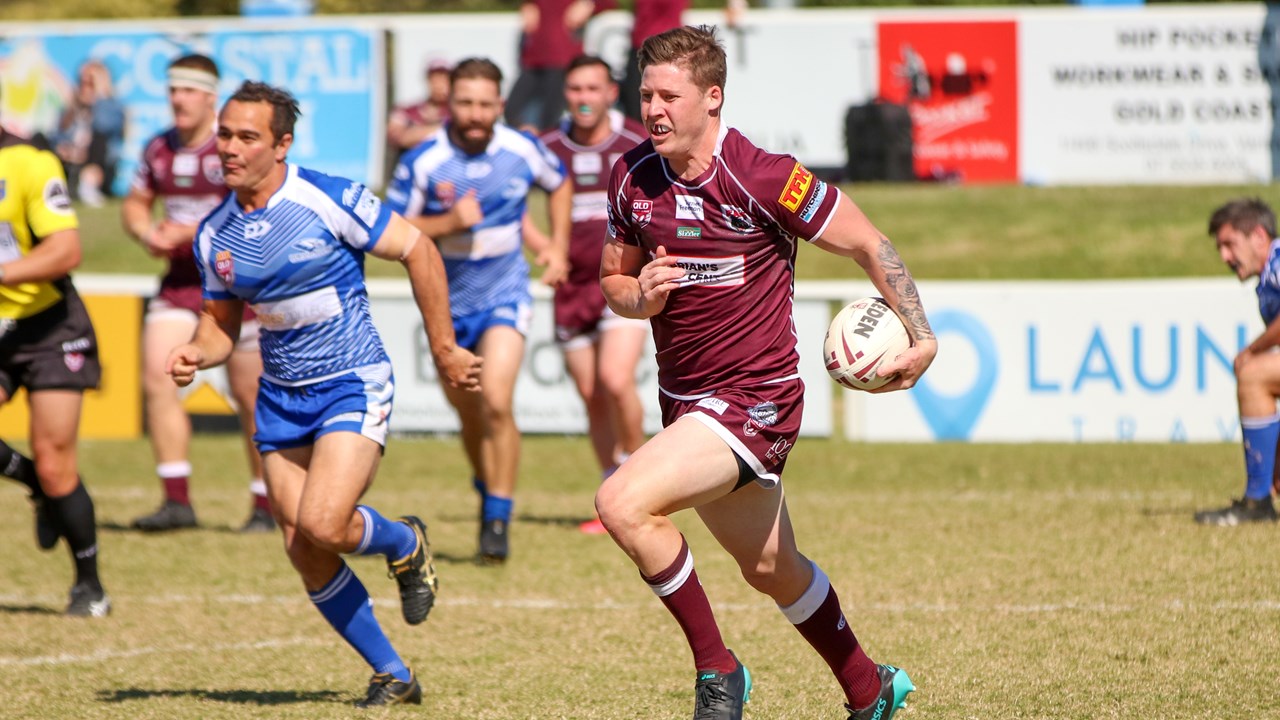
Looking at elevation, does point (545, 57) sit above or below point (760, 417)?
above

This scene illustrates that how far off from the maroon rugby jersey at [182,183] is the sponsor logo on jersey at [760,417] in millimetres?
5376

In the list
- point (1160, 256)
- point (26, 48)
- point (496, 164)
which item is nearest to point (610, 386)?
point (496, 164)

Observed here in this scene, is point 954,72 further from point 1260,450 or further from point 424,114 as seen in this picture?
point 1260,450

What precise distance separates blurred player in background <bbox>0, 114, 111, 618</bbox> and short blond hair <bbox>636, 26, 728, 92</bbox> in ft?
11.5

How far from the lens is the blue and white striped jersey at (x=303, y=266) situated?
5727 millimetres

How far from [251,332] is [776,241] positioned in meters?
5.28

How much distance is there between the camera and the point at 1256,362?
8547mm

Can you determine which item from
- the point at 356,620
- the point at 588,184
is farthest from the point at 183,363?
the point at 588,184

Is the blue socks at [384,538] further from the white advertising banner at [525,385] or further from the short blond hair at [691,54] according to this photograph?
the white advertising banner at [525,385]

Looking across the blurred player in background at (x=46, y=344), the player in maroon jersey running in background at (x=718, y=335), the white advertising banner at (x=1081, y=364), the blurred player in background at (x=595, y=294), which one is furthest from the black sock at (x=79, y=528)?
the white advertising banner at (x=1081, y=364)

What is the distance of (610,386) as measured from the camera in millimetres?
9117

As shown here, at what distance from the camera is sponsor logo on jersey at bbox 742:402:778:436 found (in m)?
4.77

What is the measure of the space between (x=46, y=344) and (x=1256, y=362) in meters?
6.22

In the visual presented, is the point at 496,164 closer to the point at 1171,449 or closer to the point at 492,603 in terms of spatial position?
the point at 492,603
